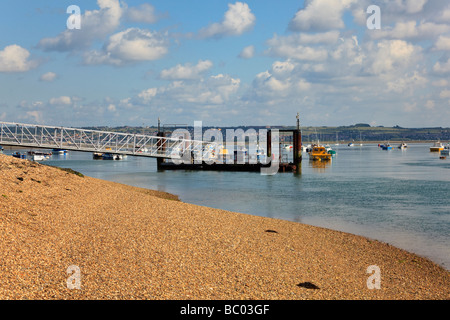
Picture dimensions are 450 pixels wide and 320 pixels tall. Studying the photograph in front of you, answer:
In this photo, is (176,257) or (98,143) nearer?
(176,257)

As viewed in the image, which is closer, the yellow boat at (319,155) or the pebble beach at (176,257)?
the pebble beach at (176,257)

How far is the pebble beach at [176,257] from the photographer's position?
37.4ft

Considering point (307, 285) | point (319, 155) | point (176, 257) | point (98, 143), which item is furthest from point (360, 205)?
point (319, 155)

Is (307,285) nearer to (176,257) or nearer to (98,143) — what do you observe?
(176,257)

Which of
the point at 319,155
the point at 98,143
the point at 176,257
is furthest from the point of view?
the point at 319,155

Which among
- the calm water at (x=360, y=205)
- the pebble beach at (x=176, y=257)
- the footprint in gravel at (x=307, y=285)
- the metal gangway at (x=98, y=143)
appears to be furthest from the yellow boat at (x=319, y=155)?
the footprint in gravel at (x=307, y=285)

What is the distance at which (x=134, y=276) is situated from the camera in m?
12.0

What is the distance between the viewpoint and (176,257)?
14.3 meters

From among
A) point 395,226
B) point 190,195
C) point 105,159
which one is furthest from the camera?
point 105,159

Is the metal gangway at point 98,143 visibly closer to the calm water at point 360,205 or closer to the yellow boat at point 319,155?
the calm water at point 360,205

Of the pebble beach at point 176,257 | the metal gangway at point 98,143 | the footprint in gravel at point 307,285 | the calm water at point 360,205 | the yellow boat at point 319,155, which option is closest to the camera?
the pebble beach at point 176,257

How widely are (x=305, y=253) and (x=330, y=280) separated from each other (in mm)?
3489
